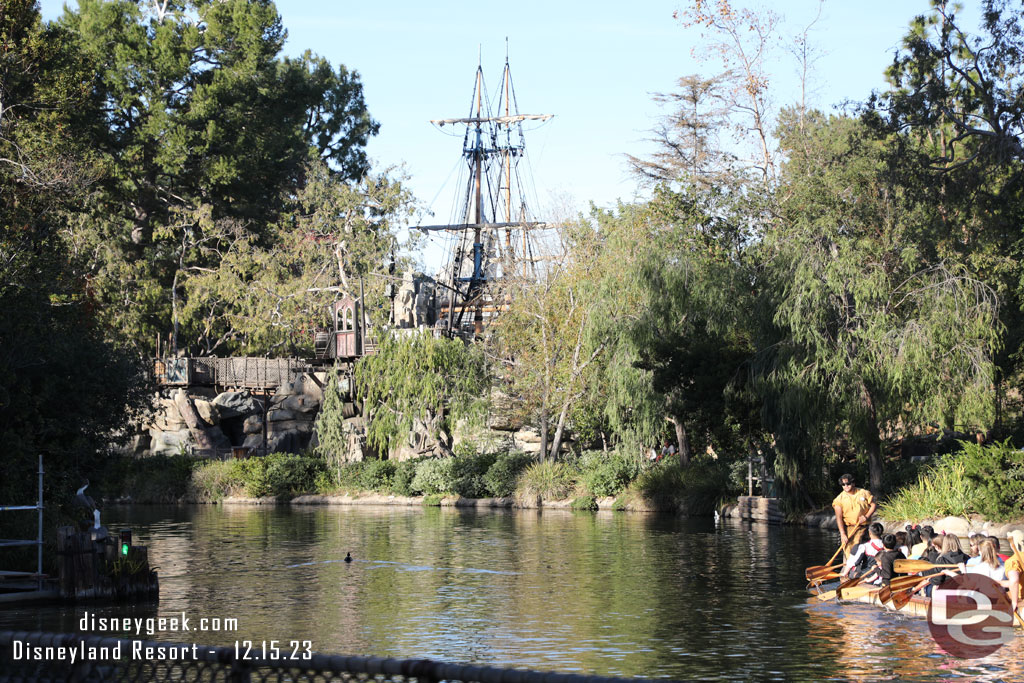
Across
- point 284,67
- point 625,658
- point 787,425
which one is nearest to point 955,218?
point 787,425

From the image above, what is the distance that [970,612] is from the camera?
50.5ft

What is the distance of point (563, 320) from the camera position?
42.5 meters

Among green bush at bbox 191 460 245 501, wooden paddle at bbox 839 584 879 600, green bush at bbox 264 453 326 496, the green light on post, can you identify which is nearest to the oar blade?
wooden paddle at bbox 839 584 879 600

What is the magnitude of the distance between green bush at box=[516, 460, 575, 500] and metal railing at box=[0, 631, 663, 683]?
33709mm

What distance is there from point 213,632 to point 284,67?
2392 inches

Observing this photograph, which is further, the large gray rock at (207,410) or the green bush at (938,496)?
the large gray rock at (207,410)

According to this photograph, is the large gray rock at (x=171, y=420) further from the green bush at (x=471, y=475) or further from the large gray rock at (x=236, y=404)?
the green bush at (x=471, y=475)

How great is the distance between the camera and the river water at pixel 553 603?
1394 centimetres

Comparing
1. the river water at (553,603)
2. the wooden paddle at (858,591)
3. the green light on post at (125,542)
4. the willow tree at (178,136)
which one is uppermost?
the willow tree at (178,136)

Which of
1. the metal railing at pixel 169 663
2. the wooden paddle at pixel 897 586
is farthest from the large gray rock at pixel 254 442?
the metal railing at pixel 169 663

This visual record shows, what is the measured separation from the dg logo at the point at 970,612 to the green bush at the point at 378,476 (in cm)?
3180

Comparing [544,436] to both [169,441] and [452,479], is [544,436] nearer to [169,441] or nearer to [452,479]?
[452,479]

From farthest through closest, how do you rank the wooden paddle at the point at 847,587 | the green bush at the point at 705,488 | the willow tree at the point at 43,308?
the green bush at the point at 705,488 < the willow tree at the point at 43,308 < the wooden paddle at the point at 847,587

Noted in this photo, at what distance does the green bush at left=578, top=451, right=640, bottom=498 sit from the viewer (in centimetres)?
3881
